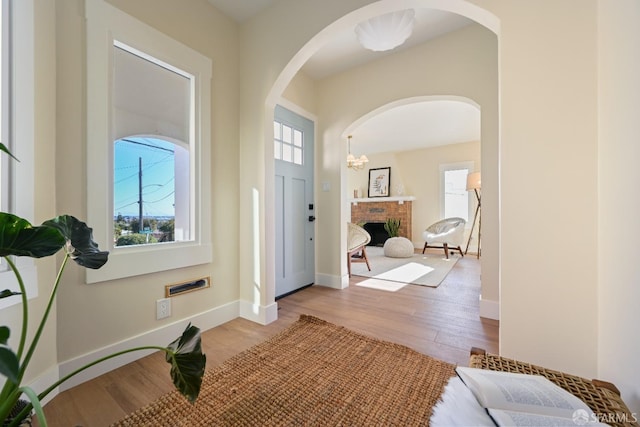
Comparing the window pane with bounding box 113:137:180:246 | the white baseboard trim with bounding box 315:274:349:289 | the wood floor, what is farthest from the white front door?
the window pane with bounding box 113:137:180:246

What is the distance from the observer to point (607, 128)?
0.99 metres

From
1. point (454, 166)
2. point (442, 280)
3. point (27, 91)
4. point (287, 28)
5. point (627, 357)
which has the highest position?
point (287, 28)

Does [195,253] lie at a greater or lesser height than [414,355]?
greater

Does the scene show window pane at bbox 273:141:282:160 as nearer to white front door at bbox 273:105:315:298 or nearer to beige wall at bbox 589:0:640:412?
white front door at bbox 273:105:315:298

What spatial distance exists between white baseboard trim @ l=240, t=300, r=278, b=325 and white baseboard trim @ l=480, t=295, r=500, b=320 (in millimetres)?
1836

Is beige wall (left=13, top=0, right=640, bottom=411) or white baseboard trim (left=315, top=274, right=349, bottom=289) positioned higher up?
beige wall (left=13, top=0, right=640, bottom=411)

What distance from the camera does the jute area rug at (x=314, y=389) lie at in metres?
1.11

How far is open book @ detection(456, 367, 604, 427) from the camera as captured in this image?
2.29 ft

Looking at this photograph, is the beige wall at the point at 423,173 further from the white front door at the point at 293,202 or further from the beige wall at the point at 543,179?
the beige wall at the point at 543,179

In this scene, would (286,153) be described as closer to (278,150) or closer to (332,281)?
(278,150)

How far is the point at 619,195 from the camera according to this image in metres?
0.93

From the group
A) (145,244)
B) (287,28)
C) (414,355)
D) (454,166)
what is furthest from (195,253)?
(454,166)

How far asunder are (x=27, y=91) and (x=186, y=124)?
0.85 m

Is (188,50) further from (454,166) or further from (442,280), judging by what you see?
Answer: (454,166)
